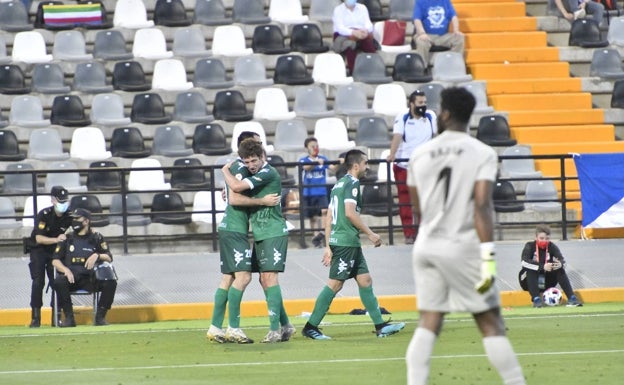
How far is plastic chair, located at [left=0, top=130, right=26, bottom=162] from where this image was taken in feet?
80.8

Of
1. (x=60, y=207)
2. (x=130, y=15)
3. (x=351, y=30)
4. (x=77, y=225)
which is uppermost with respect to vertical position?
(x=130, y=15)

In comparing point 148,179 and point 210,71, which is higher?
point 210,71

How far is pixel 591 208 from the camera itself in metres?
23.4

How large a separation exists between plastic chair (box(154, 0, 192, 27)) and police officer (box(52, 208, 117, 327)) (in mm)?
8707

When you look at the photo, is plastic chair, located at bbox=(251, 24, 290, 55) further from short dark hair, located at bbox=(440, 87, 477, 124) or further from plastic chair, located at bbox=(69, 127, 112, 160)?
short dark hair, located at bbox=(440, 87, 477, 124)

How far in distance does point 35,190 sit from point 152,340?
231 inches

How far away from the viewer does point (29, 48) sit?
1067 inches

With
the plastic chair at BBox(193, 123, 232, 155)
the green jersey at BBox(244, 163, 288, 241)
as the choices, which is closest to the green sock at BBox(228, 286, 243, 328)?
the green jersey at BBox(244, 163, 288, 241)

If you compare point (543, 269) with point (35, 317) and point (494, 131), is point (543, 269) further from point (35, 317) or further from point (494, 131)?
point (35, 317)

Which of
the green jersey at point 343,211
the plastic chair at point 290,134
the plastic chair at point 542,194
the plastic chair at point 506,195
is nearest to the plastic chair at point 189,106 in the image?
the plastic chair at point 290,134

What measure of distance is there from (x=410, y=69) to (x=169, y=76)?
4158 mm

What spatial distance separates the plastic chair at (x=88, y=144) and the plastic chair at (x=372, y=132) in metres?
4.05

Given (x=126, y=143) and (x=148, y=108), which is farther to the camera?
(x=148, y=108)

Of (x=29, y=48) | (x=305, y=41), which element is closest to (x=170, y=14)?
(x=305, y=41)
